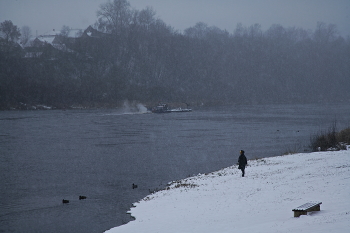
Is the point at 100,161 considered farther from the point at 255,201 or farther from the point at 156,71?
the point at 156,71

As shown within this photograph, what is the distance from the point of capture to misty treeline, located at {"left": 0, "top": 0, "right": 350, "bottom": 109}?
4894 inches

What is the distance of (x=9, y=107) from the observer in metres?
108

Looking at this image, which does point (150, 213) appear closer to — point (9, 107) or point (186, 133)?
point (186, 133)

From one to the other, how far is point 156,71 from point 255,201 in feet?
449

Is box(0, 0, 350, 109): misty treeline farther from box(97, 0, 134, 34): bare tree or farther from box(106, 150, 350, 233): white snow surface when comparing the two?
box(106, 150, 350, 233): white snow surface

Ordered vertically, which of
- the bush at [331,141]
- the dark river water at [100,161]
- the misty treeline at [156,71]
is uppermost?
the misty treeline at [156,71]

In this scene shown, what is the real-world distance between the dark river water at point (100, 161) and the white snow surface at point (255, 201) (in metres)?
2.63

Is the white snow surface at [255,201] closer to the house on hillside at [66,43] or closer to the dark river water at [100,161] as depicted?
the dark river water at [100,161]

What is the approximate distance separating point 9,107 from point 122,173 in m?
82.5

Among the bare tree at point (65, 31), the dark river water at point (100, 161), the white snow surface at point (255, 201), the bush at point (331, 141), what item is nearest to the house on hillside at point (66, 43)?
the bare tree at point (65, 31)

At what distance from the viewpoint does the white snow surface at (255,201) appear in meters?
14.9

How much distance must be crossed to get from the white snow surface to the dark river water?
263cm

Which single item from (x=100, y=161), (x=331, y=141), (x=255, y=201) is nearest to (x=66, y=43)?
(x=100, y=161)

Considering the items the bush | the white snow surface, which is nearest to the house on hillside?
the bush
